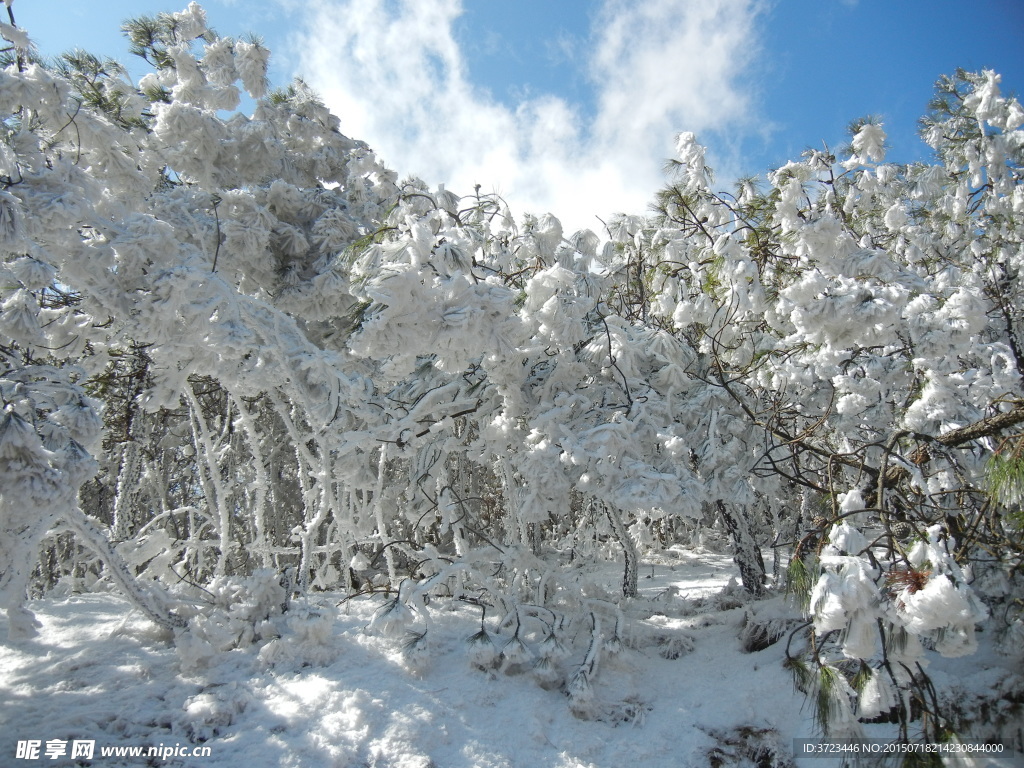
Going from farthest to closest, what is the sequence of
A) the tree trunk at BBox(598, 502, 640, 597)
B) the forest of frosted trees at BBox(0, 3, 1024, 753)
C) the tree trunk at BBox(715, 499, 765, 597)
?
1. the tree trunk at BBox(715, 499, 765, 597)
2. the tree trunk at BBox(598, 502, 640, 597)
3. the forest of frosted trees at BBox(0, 3, 1024, 753)

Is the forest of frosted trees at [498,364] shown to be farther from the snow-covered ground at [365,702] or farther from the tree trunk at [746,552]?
the snow-covered ground at [365,702]

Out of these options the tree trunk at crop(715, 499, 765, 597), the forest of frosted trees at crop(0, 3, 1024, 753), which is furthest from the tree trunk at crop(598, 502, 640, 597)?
the tree trunk at crop(715, 499, 765, 597)

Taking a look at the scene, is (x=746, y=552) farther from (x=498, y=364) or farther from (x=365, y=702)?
(x=365, y=702)

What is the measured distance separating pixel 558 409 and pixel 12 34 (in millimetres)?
4313

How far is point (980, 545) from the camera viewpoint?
3027 millimetres

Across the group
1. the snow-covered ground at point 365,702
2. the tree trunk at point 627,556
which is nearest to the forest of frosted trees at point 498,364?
the tree trunk at point 627,556

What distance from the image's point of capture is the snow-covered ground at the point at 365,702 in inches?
126

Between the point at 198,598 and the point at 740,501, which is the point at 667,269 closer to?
the point at 740,501

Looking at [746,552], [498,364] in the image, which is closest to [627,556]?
[746,552]

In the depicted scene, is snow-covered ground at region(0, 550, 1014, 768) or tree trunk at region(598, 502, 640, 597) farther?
tree trunk at region(598, 502, 640, 597)

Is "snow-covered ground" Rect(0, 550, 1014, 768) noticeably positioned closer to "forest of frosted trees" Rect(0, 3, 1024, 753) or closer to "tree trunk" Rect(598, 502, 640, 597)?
"forest of frosted trees" Rect(0, 3, 1024, 753)

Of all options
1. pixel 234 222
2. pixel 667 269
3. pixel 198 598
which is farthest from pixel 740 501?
pixel 234 222

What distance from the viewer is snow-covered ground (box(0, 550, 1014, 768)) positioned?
3193mm

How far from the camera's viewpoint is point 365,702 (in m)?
3.53
